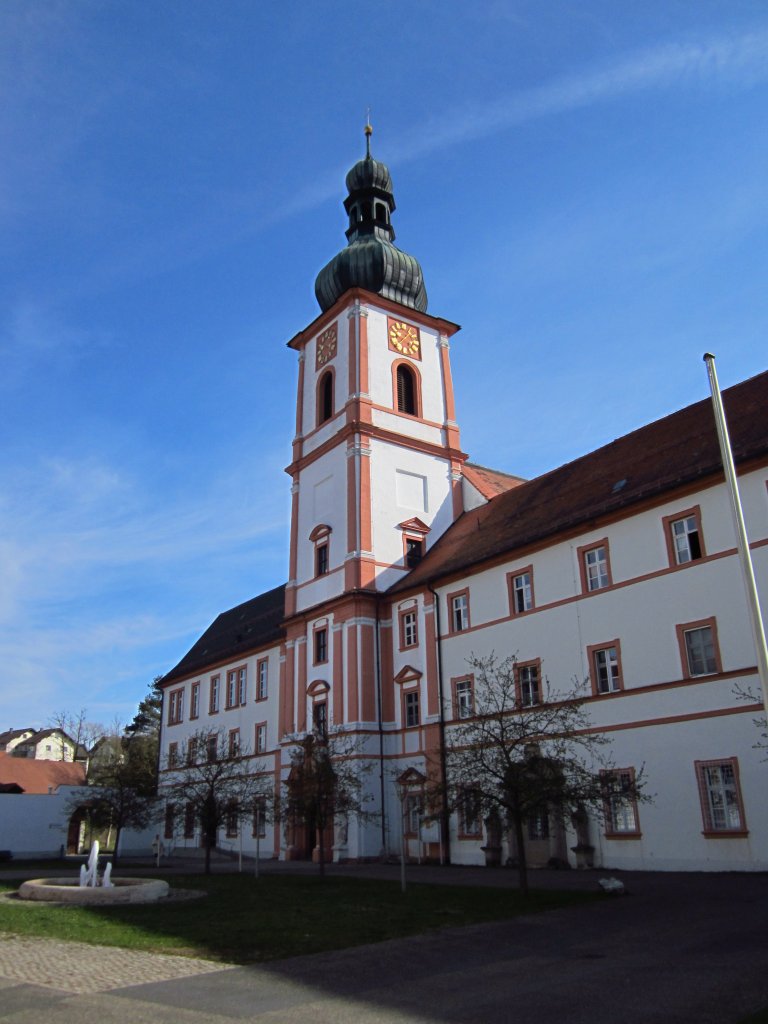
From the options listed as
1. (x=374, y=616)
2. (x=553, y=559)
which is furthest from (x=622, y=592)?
(x=374, y=616)

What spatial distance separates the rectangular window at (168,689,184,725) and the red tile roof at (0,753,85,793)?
9452 mm

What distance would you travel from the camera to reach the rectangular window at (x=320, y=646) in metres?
37.4

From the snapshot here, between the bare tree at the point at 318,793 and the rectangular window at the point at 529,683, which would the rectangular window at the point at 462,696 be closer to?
the rectangular window at the point at 529,683

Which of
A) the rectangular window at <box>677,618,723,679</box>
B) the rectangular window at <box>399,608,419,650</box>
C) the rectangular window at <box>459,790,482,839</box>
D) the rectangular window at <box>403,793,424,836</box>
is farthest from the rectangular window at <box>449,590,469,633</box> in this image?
the rectangular window at <box>459,790,482,839</box>

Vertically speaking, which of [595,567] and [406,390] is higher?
[406,390]

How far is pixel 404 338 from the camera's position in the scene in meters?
42.3

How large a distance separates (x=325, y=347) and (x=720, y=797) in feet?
94.7

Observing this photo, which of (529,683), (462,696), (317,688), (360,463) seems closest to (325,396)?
(360,463)

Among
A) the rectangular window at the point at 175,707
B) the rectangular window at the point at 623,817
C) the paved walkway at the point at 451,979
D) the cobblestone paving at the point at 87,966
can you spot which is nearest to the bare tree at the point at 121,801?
the rectangular window at the point at 175,707

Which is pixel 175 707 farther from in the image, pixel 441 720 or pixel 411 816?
pixel 441 720

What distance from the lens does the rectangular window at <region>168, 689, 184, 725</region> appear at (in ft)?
174

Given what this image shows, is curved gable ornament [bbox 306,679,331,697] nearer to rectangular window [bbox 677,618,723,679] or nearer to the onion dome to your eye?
rectangular window [bbox 677,618,723,679]

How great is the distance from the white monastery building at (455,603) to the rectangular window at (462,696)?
7cm

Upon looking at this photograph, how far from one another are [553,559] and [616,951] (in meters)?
17.2
